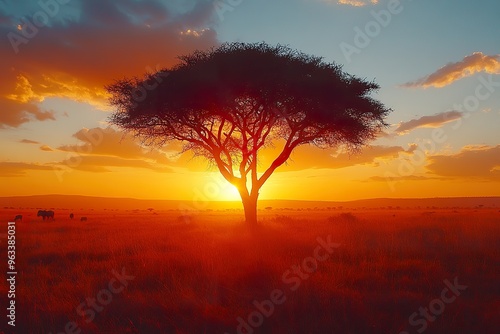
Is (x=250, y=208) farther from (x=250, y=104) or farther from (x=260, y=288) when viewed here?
(x=260, y=288)

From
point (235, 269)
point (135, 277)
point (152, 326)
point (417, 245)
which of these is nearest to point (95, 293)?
point (135, 277)

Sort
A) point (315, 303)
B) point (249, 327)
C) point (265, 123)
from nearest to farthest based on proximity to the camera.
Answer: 1. point (249, 327)
2. point (315, 303)
3. point (265, 123)

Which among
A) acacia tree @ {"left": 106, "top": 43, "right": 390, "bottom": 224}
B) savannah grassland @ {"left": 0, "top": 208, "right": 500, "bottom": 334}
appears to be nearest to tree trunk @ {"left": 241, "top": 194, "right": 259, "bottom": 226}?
acacia tree @ {"left": 106, "top": 43, "right": 390, "bottom": 224}

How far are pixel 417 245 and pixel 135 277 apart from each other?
8.70m

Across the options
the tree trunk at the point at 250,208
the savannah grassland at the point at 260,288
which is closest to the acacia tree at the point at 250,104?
the tree trunk at the point at 250,208

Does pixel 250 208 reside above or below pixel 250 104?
below

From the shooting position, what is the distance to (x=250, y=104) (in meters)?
19.2

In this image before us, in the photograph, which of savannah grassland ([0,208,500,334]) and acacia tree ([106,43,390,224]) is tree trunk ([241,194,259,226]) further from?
savannah grassland ([0,208,500,334])

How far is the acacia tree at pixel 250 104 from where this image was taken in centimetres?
1805

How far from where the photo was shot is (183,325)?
568 centimetres

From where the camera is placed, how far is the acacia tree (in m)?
18.0

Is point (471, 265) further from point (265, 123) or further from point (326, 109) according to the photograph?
point (265, 123)

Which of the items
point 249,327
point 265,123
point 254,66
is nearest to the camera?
point 249,327

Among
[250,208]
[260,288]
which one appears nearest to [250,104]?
[250,208]
